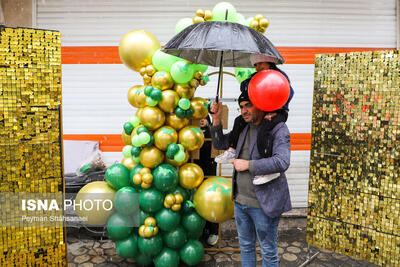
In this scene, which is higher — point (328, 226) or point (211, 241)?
point (328, 226)

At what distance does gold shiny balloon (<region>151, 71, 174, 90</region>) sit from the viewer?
2.69m

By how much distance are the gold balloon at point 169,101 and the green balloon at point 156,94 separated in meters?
0.05

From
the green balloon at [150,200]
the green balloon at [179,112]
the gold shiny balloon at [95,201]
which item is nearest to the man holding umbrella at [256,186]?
the green balloon at [179,112]

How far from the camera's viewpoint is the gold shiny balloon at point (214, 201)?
2.71 m

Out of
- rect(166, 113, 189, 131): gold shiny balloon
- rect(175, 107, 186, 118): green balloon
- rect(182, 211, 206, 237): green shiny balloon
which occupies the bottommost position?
rect(182, 211, 206, 237): green shiny balloon

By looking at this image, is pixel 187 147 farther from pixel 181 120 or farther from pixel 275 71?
pixel 275 71

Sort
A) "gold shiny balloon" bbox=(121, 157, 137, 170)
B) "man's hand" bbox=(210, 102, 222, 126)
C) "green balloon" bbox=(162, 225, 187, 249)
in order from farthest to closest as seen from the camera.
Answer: "gold shiny balloon" bbox=(121, 157, 137, 170)
"green balloon" bbox=(162, 225, 187, 249)
"man's hand" bbox=(210, 102, 222, 126)

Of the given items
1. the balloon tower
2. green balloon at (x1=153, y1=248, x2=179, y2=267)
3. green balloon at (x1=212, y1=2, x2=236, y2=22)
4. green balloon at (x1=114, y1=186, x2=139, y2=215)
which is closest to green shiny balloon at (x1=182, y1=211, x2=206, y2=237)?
the balloon tower

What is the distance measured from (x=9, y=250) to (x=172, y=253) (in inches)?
56.7

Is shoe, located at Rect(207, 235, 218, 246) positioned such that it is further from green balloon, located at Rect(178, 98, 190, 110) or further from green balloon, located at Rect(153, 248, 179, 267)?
green balloon, located at Rect(178, 98, 190, 110)

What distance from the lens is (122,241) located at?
287 centimetres

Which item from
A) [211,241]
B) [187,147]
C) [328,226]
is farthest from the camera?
[211,241]

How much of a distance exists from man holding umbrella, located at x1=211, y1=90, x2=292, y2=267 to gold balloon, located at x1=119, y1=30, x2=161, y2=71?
1037 mm

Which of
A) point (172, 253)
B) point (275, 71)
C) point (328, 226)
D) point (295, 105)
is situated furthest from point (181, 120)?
point (295, 105)
